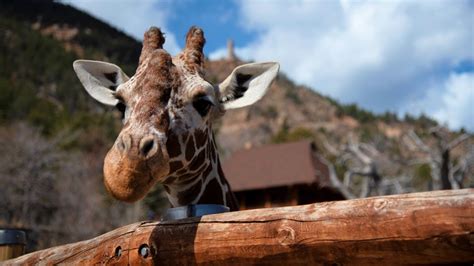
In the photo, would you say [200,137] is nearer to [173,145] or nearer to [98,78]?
[173,145]

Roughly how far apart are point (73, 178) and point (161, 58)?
99.7 ft

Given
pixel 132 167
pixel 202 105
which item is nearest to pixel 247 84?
pixel 202 105

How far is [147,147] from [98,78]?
1.53m

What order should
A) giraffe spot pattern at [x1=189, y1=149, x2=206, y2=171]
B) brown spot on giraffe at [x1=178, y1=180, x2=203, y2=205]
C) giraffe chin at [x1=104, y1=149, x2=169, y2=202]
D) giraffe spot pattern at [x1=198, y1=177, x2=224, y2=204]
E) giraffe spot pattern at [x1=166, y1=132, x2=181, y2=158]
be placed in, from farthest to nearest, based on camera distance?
giraffe spot pattern at [x1=198, y1=177, x2=224, y2=204] < brown spot on giraffe at [x1=178, y1=180, x2=203, y2=205] < giraffe spot pattern at [x1=189, y1=149, x2=206, y2=171] < giraffe spot pattern at [x1=166, y1=132, x2=181, y2=158] < giraffe chin at [x1=104, y1=149, x2=169, y2=202]

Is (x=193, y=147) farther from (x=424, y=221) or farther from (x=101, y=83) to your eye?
(x=424, y=221)

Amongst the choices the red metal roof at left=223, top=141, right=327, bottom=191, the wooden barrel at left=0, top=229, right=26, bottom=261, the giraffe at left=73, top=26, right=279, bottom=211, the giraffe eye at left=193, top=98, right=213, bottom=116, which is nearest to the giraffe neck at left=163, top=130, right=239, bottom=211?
the giraffe at left=73, top=26, right=279, bottom=211

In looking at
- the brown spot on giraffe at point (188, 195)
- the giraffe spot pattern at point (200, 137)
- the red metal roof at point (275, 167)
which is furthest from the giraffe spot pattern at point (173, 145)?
the red metal roof at point (275, 167)

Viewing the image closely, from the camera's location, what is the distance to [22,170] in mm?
29500

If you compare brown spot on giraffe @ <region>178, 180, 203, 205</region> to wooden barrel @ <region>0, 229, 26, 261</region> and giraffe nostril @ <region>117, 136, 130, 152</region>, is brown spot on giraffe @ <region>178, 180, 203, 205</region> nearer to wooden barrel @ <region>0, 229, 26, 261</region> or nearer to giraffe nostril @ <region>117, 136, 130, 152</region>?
wooden barrel @ <region>0, 229, 26, 261</region>

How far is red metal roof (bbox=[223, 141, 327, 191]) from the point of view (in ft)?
71.0

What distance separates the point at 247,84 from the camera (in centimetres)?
368

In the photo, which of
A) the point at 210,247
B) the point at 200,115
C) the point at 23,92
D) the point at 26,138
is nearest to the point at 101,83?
the point at 200,115

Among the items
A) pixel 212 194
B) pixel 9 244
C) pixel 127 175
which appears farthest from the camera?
pixel 212 194

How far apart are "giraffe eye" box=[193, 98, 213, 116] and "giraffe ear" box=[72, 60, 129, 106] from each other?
30.6 inches
